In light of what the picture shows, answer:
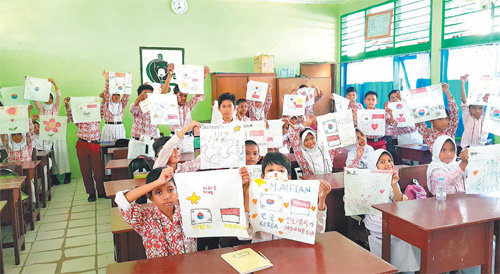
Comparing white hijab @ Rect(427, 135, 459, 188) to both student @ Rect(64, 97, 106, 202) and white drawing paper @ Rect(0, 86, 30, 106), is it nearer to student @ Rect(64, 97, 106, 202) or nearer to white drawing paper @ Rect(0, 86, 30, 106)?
student @ Rect(64, 97, 106, 202)

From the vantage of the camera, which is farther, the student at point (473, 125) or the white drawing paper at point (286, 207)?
the student at point (473, 125)

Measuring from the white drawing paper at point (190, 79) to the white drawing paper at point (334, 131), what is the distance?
1.62 meters

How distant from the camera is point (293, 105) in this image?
562 cm

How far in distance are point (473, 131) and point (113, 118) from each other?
563 cm

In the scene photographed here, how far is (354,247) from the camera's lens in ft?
6.75

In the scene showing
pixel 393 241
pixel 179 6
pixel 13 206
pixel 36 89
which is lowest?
pixel 393 241

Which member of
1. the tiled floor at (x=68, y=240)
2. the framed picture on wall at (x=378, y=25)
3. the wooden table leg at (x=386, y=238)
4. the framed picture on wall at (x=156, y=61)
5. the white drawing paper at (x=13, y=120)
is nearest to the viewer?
the wooden table leg at (x=386, y=238)

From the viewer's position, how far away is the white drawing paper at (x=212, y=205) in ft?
7.06

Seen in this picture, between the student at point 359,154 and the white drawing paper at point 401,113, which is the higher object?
the white drawing paper at point 401,113

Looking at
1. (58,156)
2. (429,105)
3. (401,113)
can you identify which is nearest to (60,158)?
(58,156)

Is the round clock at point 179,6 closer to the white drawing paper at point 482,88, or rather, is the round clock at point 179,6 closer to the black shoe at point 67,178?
the black shoe at point 67,178

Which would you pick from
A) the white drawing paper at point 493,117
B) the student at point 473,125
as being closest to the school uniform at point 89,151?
the white drawing paper at point 493,117

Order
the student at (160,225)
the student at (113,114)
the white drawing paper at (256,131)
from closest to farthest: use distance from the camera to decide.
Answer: the student at (160,225) → the white drawing paper at (256,131) → the student at (113,114)

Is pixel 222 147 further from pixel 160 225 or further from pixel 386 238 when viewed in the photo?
pixel 386 238
